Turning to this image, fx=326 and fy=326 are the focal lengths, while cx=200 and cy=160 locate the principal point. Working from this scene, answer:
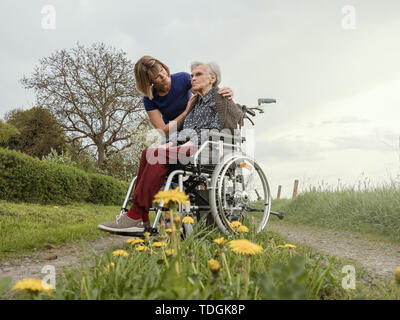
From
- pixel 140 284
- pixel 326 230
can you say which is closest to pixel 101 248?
pixel 140 284

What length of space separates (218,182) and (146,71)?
1.40 m

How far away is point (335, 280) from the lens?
5.27 ft

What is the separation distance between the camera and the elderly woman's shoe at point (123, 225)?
7.80 feet

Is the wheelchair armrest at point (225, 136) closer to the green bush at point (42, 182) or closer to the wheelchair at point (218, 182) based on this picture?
the wheelchair at point (218, 182)

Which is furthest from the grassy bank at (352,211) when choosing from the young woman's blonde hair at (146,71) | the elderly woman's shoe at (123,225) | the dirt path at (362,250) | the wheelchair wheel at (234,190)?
the young woman's blonde hair at (146,71)

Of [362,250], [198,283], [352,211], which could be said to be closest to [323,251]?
[362,250]

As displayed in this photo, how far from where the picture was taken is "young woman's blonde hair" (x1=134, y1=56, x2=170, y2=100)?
3.23 meters

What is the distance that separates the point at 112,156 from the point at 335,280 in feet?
51.3

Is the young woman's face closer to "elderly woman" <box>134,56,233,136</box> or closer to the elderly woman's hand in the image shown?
"elderly woman" <box>134,56,233,136</box>

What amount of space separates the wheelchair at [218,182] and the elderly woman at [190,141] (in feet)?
0.29

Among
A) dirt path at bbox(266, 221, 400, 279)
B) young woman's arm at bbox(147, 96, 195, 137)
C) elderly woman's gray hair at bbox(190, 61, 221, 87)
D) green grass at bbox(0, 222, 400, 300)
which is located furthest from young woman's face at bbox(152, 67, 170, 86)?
dirt path at bbox(266, 221, 400, 279)

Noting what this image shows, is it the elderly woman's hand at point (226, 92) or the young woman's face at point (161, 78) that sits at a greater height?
the young woman's face at point (161, 78)

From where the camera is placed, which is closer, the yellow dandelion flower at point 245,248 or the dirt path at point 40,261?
the yellow dandelion flower at point 245,248
